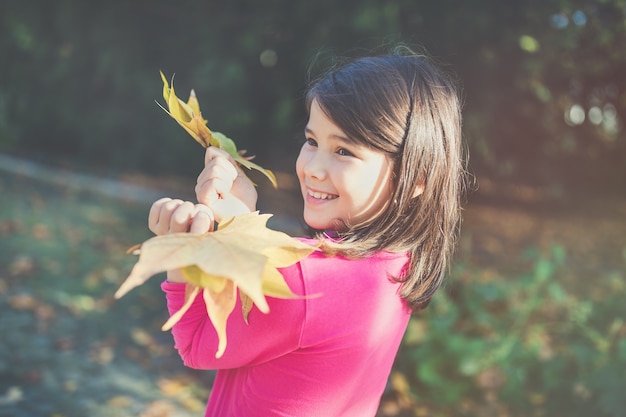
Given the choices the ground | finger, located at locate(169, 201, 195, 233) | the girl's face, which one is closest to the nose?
the girl's face

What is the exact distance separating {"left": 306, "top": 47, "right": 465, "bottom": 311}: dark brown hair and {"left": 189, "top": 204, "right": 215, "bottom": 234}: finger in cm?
25

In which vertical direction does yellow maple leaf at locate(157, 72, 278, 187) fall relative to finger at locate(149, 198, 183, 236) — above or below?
above

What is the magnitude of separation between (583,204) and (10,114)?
999cm

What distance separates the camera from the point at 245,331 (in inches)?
44.9

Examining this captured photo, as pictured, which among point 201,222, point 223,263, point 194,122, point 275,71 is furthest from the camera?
point 275,71

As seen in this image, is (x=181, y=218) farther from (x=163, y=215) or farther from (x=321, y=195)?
(x=321, y=195)

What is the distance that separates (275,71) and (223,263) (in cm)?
729

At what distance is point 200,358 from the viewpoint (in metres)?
1.20

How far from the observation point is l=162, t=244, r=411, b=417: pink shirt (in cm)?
112

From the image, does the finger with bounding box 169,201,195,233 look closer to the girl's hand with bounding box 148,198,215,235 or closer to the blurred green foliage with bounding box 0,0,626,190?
the girl's hand with bounding box 148,198,215,235

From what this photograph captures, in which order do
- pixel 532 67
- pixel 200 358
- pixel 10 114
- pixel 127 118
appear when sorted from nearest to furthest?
pixel 200 358, pixel 532 67, pixel 127 118, pixel 10 114

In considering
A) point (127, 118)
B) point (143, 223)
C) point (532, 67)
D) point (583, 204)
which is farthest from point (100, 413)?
point (583, 204)

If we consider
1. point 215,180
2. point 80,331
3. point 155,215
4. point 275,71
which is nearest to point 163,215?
point 155,215

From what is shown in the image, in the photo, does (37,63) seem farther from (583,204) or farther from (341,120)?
(341,120)
